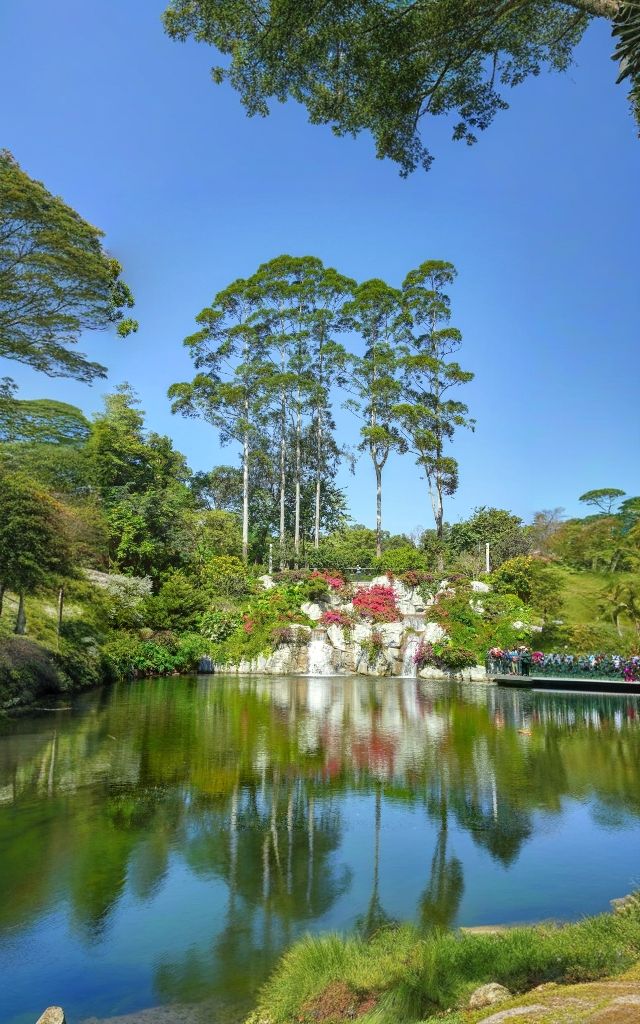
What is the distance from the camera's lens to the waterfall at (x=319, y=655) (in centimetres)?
2256

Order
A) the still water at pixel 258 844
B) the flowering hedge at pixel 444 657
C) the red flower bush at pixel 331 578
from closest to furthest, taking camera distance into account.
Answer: the still water at pixel 258 844 → the flowering hedge at pixel 444 657 → the red flower bush at pixel 331 578

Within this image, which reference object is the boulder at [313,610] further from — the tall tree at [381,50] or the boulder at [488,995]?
the boulder at [488,995]

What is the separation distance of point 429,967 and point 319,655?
19.7 meters

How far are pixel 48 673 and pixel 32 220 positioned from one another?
993 centimetres

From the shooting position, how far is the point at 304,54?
18.0 ft

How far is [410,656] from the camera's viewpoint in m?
22.4

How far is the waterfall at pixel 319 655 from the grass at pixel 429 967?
61.9 ft

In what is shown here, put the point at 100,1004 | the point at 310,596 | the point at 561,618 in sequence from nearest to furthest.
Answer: the point at 100,1004 → the point at 561,618 → the point at 310,596

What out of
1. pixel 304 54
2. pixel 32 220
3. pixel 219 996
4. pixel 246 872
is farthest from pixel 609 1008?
pixel 32 220

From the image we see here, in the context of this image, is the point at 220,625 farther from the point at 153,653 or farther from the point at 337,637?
the point at 337,637

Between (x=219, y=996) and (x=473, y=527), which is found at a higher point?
(x=473, y=527)

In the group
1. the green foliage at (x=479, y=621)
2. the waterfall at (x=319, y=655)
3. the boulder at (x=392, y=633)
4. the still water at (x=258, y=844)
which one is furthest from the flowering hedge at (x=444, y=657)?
the still water at (x=258, y=844)

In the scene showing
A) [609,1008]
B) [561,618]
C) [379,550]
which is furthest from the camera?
[379,550]

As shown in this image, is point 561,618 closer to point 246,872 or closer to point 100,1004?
point 246,872
